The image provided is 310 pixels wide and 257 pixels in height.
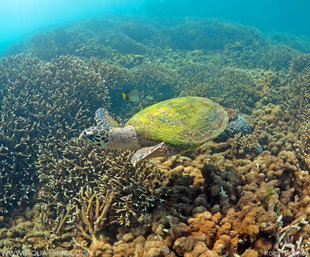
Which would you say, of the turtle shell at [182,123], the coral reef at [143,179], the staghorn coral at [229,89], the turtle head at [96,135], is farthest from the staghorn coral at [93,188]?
the staghorn coral at [229,89]

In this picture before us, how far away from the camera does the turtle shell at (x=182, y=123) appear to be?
3275mm

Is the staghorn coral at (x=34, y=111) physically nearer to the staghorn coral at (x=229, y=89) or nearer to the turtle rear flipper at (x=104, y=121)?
the turtle rear flipper at (x=104, y=121)

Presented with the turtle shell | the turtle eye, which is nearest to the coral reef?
the turtle shell

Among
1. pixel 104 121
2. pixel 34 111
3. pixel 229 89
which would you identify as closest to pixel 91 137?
pixel 104 121

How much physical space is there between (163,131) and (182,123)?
45cm

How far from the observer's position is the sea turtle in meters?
3.24

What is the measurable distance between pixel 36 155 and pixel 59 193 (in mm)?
1721

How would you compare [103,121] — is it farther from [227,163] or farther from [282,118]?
[282,118]

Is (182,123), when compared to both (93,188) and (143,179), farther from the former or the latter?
(93,188)

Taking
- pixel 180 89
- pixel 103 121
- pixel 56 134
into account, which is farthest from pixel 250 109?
pixel 56 134

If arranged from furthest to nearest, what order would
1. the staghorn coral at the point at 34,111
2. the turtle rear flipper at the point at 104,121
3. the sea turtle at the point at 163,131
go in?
the staghorn coral at the point at 34,111
the turtle rear flipper at the point at 104,121
the sea turtle at the point at 163,131

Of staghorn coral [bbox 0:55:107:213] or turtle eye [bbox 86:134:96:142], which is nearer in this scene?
turtle eye [bbox 86:134:96:142]

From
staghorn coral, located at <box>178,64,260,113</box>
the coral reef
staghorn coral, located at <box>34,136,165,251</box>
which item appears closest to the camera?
the coral reef

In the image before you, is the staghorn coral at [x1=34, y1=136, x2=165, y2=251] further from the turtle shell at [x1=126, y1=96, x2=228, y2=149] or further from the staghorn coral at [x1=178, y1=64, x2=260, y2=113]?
the staghorn coral at [x1=178, y1=64, x2=260, y2=113]
